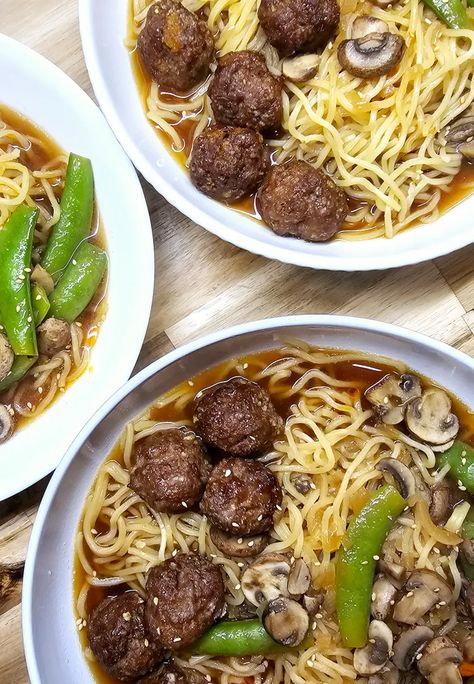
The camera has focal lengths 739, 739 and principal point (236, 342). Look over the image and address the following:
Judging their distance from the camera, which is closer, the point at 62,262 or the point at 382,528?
the point at 382,528

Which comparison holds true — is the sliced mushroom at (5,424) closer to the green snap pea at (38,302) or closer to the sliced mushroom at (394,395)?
the green snap pea at (38,302)

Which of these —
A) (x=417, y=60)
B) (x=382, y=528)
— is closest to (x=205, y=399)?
(x=382, y=528)

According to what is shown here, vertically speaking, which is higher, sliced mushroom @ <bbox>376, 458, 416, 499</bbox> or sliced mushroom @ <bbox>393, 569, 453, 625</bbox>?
sliced mushroom @ <bbox>376, 458, 416, 499</bbox>

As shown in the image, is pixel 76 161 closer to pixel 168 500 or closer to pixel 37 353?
pixel 37 353

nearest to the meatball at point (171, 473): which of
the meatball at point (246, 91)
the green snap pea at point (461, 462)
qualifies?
the green snap pea at point (461, 462)

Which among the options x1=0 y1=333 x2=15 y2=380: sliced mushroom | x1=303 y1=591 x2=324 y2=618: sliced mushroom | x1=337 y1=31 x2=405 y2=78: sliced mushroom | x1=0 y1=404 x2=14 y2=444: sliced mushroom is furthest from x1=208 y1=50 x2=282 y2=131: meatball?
x1=303 y1=591 x2=324 y2=618: sliced mushroom

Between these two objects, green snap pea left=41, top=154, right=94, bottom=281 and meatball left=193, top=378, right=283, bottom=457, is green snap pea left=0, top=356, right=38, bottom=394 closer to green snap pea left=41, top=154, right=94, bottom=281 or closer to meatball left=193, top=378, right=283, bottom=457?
green snap pea left=41, top=154, right=94, bottom=281
